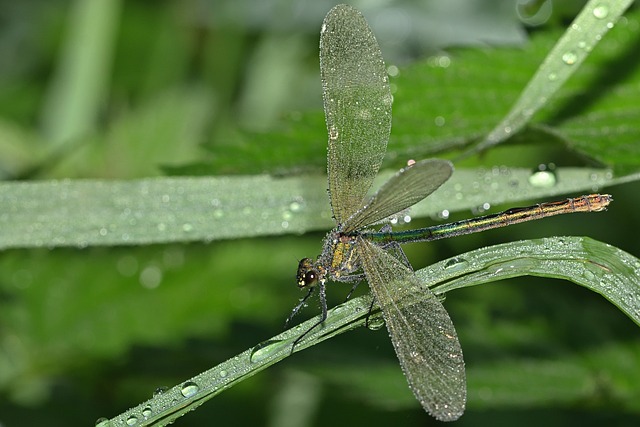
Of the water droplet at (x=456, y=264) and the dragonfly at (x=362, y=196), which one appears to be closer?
the water droplet at (x=456, y=264)

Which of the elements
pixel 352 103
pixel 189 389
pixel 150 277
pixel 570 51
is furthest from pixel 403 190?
pixel 150 277

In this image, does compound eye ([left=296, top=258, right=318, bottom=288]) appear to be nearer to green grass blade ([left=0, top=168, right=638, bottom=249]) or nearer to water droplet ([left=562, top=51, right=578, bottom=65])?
green grass blade ([left=0, top=168, right=638, bottom=249])

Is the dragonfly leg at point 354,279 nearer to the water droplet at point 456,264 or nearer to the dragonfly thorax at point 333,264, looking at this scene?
the dragonfly thorax at point 333,264

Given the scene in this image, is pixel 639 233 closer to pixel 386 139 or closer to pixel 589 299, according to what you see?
pixel 589 299

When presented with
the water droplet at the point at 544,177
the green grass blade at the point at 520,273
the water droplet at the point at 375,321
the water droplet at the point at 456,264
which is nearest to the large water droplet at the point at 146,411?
the green grass blade at the point at 520,273

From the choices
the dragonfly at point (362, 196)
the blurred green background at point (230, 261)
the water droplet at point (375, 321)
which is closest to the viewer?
the water droplet at point (375, 321)

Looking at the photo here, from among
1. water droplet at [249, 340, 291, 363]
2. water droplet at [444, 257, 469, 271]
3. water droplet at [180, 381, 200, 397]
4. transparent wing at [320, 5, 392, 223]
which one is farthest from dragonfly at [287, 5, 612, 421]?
water droplet at [180, 381, 200, 397]

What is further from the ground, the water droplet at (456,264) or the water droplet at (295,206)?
the water droplet at (295,206)

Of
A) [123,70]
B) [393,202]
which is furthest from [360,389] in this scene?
[123,70]
